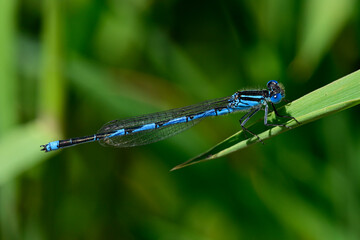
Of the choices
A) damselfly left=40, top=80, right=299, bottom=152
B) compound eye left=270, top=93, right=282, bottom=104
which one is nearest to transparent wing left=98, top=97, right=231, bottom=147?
damselfly left=40, top=80, right=299, bottom=152

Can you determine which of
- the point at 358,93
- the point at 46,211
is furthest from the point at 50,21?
the point at 358,93

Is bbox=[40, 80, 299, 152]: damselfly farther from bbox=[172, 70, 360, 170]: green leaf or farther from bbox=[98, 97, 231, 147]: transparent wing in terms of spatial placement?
bbox=[172, 70, 360, 170]: green leaf

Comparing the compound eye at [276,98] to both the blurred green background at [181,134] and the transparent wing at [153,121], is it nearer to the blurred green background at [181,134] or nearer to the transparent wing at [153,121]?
the blurred green background at [181,134]

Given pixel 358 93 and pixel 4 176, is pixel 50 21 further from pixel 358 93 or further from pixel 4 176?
pixel 358 93

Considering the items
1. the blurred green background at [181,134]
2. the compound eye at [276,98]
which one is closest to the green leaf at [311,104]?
the compound eye at [276,98]

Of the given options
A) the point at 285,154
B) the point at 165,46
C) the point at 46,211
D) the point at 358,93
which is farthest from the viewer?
the point at 165,46

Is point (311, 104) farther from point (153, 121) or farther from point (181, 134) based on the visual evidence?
point (153, 121)
